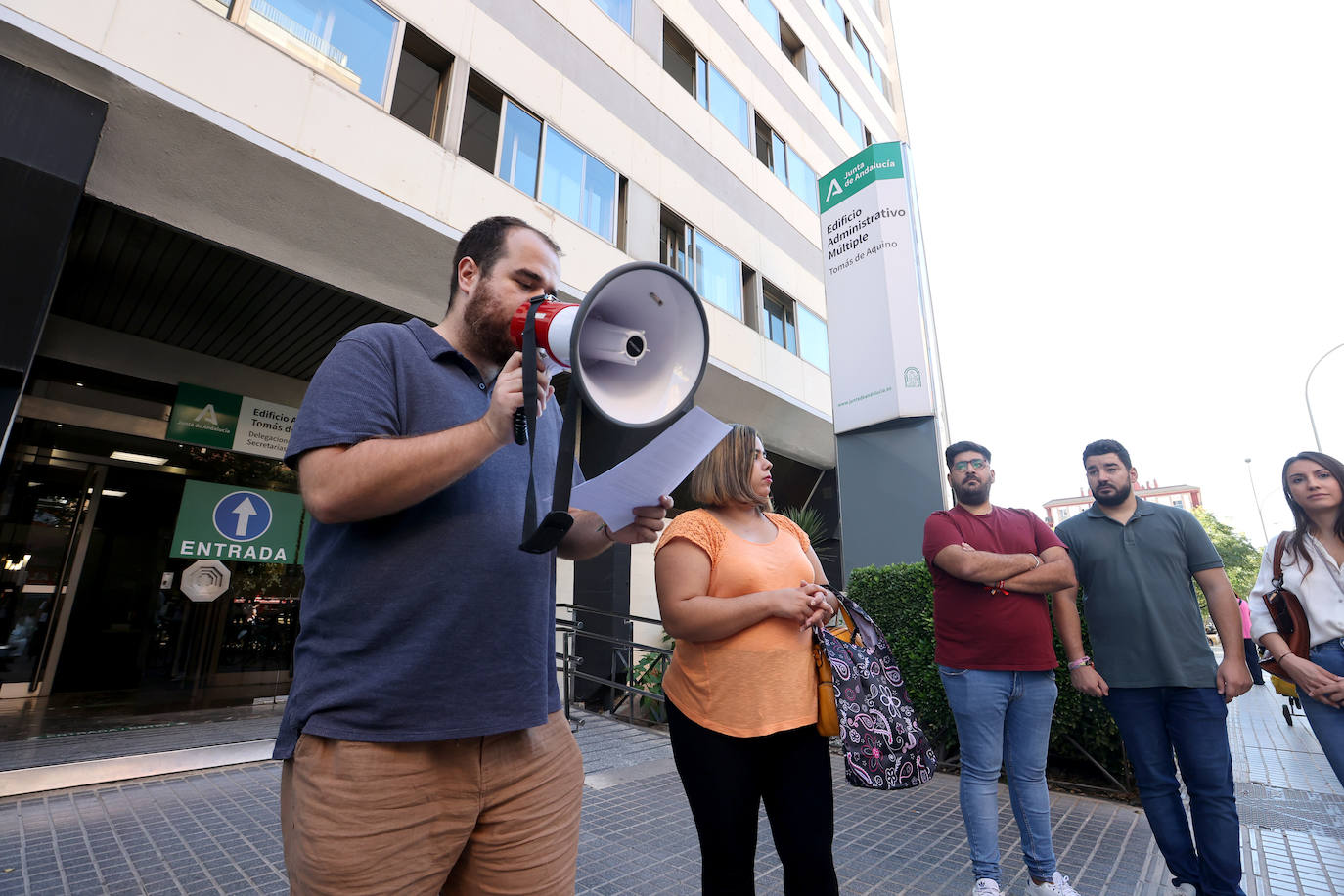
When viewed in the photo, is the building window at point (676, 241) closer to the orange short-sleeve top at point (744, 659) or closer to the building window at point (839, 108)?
the building window at point (839, 108)

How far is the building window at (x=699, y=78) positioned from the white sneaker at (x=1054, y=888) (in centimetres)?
1137

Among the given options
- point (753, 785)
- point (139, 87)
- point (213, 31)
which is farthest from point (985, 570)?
point (213, 31)

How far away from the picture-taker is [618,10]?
9.77 metres

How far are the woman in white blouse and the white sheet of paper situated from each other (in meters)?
3.15

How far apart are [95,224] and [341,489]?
6216 mm

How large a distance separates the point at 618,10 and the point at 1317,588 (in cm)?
1076

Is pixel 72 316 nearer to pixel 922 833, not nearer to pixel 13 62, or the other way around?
pixel 13 62

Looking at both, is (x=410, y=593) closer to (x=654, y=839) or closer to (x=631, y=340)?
(x=631, y=340)

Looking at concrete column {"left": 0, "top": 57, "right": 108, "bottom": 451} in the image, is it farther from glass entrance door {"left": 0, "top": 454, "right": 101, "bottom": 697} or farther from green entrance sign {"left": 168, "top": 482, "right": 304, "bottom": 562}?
glass entrance door {"left": 0, "top": 454, "right": 101, "bottom": 697}

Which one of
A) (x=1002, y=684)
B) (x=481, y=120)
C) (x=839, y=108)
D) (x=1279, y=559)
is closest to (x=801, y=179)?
(x=839, y=108)

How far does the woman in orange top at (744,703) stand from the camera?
198 cm

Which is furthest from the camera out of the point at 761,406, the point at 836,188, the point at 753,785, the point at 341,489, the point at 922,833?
the point at 761,406

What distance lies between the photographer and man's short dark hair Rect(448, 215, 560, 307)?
55.8 inches

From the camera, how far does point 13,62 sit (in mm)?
Result: 4203
